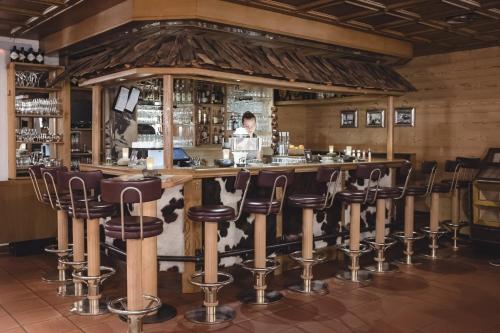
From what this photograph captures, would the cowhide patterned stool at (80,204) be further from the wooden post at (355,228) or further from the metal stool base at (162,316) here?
the wooden post at (355,228)

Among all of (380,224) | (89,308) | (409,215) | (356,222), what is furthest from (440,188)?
(89,308)

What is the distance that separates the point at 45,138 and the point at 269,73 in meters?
3.41

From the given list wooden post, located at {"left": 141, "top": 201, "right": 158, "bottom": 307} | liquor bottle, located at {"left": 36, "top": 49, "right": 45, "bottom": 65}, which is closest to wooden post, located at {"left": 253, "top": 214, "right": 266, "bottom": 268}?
wooden post, located at {"left": 141, "top": 201, "right": 158, "bottom": 307}

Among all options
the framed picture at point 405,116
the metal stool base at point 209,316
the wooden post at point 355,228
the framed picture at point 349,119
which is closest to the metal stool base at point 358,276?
the wooden post at point 355,228

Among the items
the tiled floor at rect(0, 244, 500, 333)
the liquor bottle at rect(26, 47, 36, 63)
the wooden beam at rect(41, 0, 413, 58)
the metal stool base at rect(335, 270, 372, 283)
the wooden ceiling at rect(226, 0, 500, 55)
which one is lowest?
the tiled floor at rect(0, 244, 500, 333)

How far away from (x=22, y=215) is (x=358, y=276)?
4.25m

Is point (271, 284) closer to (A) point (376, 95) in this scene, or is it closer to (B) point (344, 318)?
(B) point (344, 318)

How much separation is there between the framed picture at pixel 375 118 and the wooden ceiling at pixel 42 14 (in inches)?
194

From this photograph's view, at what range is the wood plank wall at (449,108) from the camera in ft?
23.6

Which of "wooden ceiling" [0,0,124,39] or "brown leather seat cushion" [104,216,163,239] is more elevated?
"wooden ceiling" [0,0,124,39]

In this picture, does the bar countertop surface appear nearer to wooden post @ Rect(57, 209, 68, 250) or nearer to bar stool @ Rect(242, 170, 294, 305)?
bar stool @ Rect(242, 170, 294, 305)

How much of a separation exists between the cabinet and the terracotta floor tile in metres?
3.04

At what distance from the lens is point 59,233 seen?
203 inches

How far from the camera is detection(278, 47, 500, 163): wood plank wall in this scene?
283 inches
